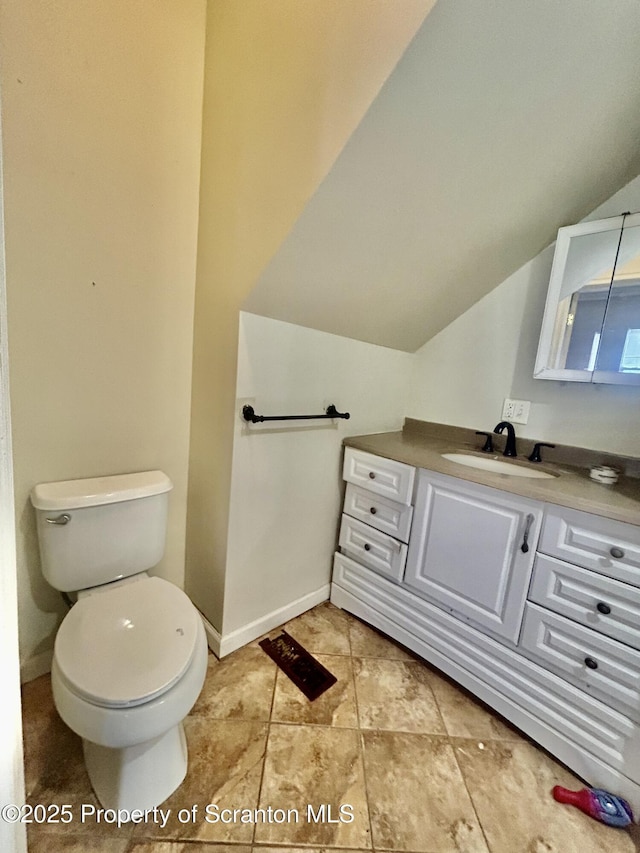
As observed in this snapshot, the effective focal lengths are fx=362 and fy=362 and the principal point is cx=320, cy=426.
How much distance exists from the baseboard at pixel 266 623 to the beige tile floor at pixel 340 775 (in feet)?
0.22

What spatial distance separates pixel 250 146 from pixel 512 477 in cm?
143

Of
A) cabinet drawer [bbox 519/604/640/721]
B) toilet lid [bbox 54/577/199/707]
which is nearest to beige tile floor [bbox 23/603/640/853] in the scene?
cabinet drawer [bbox 519/604/640/721]

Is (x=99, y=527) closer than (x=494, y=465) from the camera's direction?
Yes

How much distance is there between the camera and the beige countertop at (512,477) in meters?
1.12

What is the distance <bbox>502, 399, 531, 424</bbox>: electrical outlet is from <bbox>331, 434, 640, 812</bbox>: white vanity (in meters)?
0.36

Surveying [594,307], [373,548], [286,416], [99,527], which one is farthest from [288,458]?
[594,307]

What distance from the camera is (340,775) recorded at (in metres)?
1.12

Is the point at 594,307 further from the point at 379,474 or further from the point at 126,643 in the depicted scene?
the point at 126,643

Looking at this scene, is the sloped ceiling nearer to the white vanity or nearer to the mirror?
the mirror

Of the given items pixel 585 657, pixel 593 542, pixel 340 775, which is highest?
pixel 593 542

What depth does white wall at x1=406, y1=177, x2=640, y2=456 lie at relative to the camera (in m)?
1.50

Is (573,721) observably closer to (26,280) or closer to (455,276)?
(455,276)

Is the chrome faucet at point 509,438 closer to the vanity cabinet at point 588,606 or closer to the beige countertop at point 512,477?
the beige countertop at point 512,477

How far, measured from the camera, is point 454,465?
1.46m
